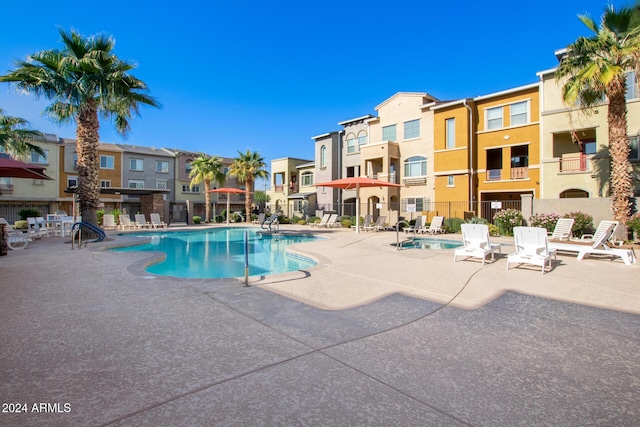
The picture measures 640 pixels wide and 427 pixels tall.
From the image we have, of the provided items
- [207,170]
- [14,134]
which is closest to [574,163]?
[207,170]

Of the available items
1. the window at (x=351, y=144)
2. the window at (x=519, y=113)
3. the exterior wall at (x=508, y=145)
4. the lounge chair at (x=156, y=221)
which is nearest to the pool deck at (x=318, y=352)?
the exterior wall at (x=508, y=145)

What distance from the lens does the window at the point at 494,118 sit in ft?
74.6

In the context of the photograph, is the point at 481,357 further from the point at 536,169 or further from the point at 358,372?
the point at 536,169

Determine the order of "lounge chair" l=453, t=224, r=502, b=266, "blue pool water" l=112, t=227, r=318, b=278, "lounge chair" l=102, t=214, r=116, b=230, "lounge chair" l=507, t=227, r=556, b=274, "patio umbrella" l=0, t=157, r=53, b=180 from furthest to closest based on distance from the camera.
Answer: "lounge chair" l=102, t=214, r=116, b=230, "blue pool water" l=112, t=227, r=318, b=278, "lounge chair" l=453, t=224, r=502, b=266, "patio umbrella" l=0, t=157, r=53, b=180, "lounge chair" l=507, t=227, r=556, b=274

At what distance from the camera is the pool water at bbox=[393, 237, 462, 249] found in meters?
14.1

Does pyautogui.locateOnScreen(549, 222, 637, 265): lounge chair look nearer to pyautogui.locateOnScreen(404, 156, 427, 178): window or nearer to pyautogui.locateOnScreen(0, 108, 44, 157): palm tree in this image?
pyautogui.locateOnScreen(404, 156, 427, 178): window

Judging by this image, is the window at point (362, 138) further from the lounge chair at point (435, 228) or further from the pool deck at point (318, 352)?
the pool deck at point (318, 352)

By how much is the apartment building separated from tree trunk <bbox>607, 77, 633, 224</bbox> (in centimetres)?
471

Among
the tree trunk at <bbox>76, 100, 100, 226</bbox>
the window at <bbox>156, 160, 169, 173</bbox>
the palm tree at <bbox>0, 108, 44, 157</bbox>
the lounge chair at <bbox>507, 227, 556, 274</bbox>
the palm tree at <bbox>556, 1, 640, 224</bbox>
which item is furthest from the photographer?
the window at <bbox>156, 160, 169, 173</bbox>

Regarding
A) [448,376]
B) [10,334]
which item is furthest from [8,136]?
[448,376]

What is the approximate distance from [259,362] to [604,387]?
288cm

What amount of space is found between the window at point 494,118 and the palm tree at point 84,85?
846 inches

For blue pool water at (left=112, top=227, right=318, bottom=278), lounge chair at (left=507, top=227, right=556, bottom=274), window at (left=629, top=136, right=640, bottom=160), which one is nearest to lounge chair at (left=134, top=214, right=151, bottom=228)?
blue pool water at (left=112, top=227, right=318, bottom=278)

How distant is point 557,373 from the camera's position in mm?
2904
